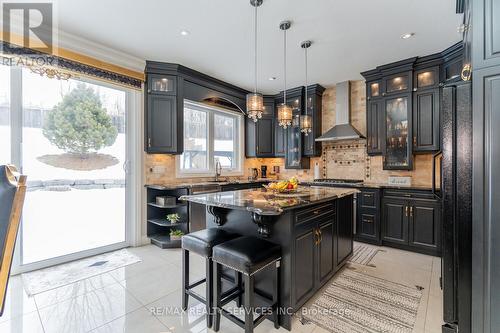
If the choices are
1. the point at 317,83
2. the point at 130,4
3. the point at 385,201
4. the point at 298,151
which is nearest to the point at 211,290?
the point at 130,4

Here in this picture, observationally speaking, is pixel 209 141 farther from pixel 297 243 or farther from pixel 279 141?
pixel 297 243

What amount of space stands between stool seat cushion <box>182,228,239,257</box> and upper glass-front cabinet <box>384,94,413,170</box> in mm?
3298

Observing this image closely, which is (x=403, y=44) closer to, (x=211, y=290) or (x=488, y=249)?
(x=488, y=249)

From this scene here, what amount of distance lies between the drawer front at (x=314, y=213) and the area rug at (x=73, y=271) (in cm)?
251

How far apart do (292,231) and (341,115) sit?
364 centimetres

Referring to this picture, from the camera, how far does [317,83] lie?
15.9 feet

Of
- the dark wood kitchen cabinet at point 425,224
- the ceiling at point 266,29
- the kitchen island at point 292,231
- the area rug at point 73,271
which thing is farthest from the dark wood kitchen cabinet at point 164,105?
the dark wood kitchen cabinet at point 425,224

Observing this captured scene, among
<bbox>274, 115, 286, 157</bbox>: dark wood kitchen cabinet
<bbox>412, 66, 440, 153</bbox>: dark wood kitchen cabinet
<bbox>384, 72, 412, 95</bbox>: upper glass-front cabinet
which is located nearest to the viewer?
<bbox>412, 66, 440, 153</bbox>: dark wood kitchen cabinet

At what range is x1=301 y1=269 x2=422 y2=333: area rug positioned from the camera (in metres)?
1.92

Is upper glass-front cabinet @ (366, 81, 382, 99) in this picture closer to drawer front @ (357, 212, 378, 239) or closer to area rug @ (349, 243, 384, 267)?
drawer front @ (357, 212, 378, 239)

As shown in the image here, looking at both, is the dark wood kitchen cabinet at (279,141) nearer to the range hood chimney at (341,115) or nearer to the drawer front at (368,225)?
the range hood chimney at (341,115)

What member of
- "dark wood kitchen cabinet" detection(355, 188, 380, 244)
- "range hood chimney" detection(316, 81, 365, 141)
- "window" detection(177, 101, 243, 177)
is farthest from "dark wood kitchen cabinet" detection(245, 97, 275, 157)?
"dark wood kitchen cabinet" detection(355, 188, 380, 244)

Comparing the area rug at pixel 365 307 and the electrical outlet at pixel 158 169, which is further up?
the electrical outlet at pixel 158 169

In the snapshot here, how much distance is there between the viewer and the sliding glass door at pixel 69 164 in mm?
2898
